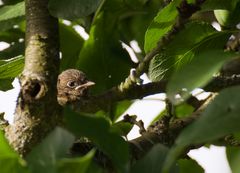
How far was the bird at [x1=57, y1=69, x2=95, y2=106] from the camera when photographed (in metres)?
2.40

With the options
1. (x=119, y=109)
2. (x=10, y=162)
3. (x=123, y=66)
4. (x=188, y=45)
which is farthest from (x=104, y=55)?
(x=10, y=162)

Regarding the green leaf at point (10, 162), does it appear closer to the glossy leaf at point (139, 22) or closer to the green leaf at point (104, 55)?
the green leaf at point (104, 55)

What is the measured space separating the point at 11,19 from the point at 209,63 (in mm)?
967

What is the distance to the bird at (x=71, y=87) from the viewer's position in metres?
2.40

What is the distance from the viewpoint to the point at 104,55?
81.7 inches

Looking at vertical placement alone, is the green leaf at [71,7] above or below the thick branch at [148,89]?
above

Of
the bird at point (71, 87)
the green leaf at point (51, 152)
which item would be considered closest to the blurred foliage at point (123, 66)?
the green leaf at point (51, 152)

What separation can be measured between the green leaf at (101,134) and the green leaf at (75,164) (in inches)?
1.9

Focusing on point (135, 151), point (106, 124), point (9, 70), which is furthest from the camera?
point (9, 70)

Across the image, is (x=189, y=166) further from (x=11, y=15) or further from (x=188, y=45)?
(x=11, y=15)

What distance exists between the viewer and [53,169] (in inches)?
33.3

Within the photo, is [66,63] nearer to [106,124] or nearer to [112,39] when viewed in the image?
[112,39]

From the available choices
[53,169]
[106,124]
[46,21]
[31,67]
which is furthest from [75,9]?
[53,169]

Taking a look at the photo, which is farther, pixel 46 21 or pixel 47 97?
pixel 46 21
